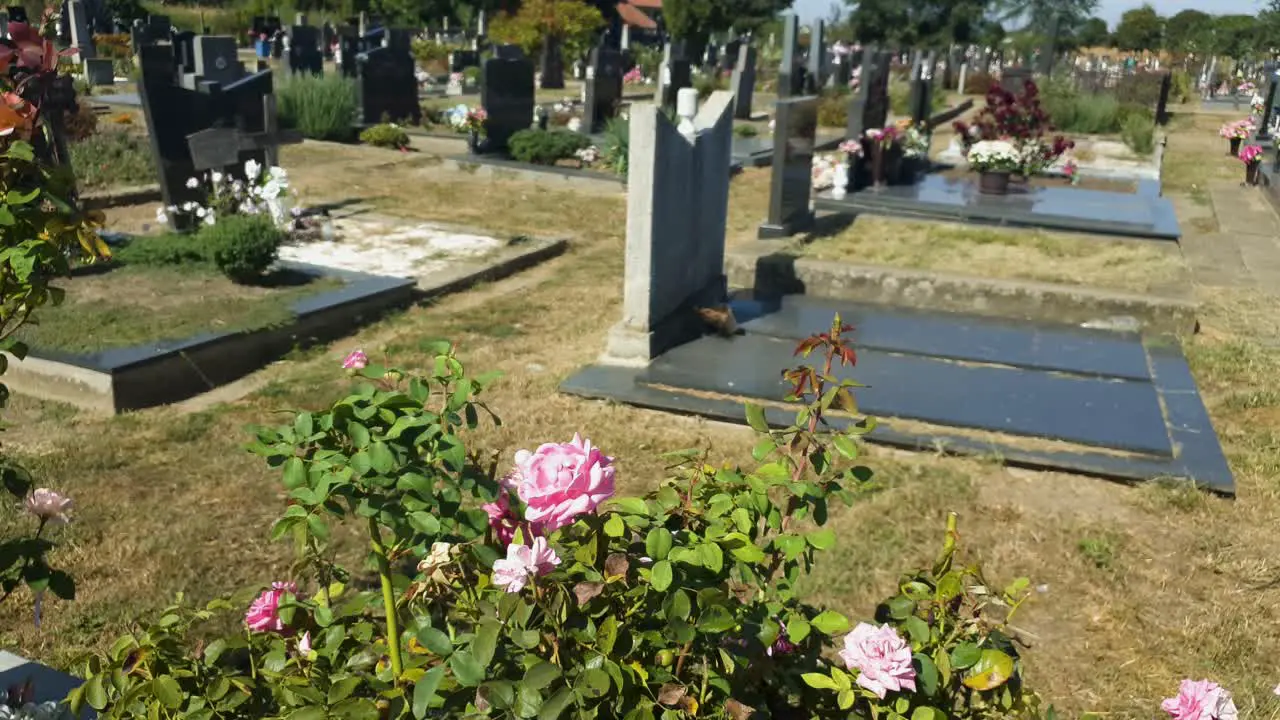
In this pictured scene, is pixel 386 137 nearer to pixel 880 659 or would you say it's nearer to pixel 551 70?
pixel 880 659

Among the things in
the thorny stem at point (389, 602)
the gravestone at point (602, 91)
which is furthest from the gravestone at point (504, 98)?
the thorny stem at point (389, 602)

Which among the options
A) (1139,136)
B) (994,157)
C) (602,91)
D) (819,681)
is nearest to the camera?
(819,681)

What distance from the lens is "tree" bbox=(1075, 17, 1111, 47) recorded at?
6762 centimetres

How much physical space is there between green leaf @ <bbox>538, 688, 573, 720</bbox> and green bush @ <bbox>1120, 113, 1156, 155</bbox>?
54.5 ft

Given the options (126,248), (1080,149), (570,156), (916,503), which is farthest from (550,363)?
(1080,149)

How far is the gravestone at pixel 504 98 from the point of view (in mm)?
14016

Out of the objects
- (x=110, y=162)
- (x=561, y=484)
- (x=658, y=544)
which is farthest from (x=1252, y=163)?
(x=561, y=484)

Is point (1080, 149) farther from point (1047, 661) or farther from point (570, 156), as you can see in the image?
point (1047, 661)

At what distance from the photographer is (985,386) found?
558cm

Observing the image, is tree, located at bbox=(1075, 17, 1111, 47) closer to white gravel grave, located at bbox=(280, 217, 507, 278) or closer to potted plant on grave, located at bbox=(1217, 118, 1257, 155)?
potted plant on grave, located at bbox=(1217, 118, 1257, 155)

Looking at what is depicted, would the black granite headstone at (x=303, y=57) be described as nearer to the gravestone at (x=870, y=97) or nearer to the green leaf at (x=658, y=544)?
the gravestone at (x=870, y=97)

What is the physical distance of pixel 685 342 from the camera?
618cm

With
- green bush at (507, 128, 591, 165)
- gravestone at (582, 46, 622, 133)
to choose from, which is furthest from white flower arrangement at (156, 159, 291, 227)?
gravestone at (582, 46, 622, 133)

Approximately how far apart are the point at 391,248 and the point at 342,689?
24.6 feet
